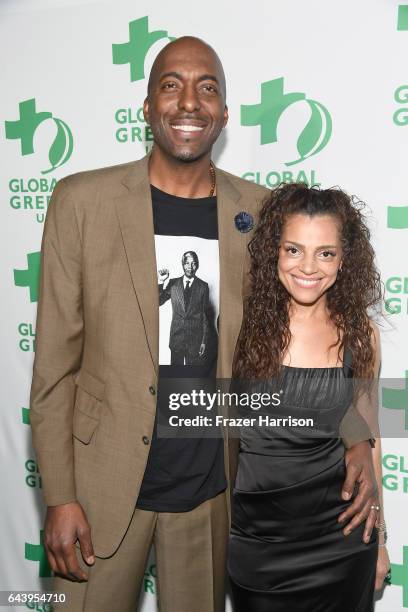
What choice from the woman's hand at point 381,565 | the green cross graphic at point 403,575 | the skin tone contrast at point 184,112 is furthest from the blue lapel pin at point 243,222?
the green cross graphic at point 403,575

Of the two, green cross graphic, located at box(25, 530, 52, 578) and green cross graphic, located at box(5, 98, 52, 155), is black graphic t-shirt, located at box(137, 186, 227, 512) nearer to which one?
green cross graphic, located at box(5, 98, 52, 155)

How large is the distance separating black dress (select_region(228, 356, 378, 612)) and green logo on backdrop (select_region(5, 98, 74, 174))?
1.59 meters

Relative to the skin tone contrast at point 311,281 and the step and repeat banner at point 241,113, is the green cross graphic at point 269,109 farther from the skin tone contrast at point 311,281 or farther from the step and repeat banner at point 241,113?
the skin tone contrast at point 311,281

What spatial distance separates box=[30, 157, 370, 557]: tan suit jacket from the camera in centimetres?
178

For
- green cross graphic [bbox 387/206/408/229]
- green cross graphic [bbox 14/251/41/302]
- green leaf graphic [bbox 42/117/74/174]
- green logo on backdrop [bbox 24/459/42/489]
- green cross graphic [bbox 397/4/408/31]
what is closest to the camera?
green cross graphic [bbox 397/4/408/31]

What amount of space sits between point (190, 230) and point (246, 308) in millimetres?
305

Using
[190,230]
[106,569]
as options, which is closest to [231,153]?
[190,230]

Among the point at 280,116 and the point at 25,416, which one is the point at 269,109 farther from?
the point at 25,416

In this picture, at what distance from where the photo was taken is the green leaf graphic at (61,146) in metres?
2.77

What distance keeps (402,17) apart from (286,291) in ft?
3.98

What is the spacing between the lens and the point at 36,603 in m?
3.09

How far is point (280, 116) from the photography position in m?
2.48

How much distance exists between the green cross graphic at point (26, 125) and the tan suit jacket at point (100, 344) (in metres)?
→ 1.12

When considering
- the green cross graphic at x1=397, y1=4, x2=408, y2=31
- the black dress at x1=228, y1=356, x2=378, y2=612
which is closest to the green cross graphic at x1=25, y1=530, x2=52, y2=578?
the black dress at x1=228, y1=356, x2=378, y2=612
